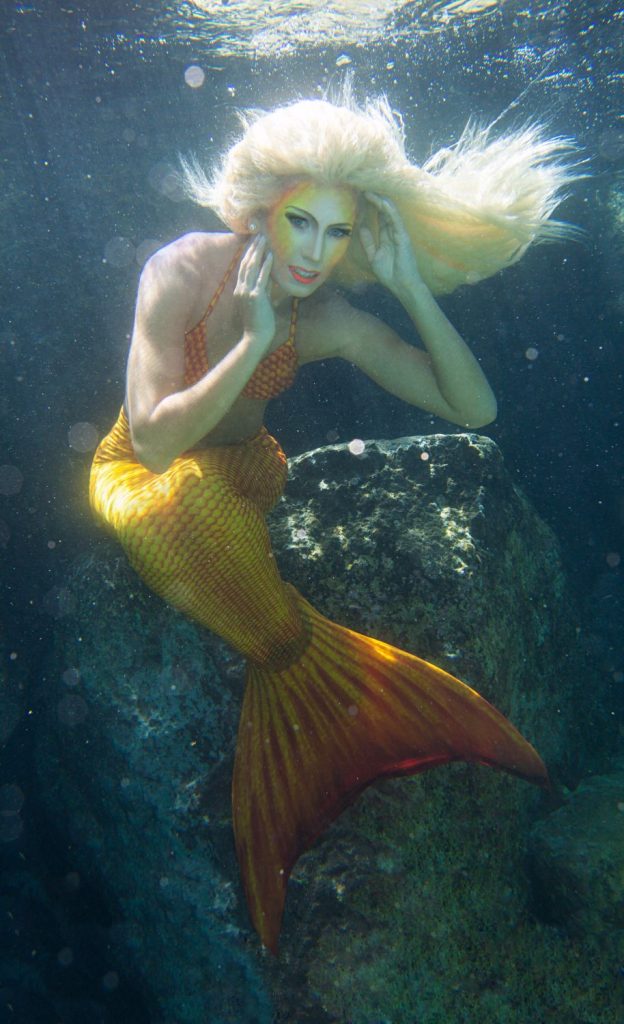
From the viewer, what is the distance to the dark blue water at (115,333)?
3.86 meters

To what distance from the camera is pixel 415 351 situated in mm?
2549

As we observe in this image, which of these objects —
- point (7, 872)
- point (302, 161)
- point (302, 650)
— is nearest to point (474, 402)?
point (302, 161)

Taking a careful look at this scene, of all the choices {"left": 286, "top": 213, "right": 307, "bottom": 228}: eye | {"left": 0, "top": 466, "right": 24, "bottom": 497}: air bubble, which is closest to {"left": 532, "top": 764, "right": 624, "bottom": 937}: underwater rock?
{"left": 286, "top": 213, "right": 307, "bottom": 228}: eye

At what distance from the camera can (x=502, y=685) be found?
246 cm

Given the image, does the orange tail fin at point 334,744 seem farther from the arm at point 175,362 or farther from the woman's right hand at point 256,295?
the woman's right hand at point 256,295

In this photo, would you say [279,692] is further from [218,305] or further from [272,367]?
[218,305]

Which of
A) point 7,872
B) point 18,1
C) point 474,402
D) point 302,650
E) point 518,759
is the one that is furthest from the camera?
point 18,1

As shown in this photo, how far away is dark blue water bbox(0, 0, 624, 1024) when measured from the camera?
386 cm

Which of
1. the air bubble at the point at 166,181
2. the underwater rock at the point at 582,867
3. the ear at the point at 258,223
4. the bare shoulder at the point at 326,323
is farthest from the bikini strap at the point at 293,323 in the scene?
the air bubble at the point at 166,181

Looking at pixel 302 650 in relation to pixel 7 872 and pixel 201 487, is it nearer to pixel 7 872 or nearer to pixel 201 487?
pixel 201 487

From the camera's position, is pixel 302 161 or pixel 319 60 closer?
pixel 302 161

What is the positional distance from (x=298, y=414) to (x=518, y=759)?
3334 mm

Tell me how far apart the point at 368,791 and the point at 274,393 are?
5.78 ft

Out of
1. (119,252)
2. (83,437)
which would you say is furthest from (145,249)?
(83,437)
